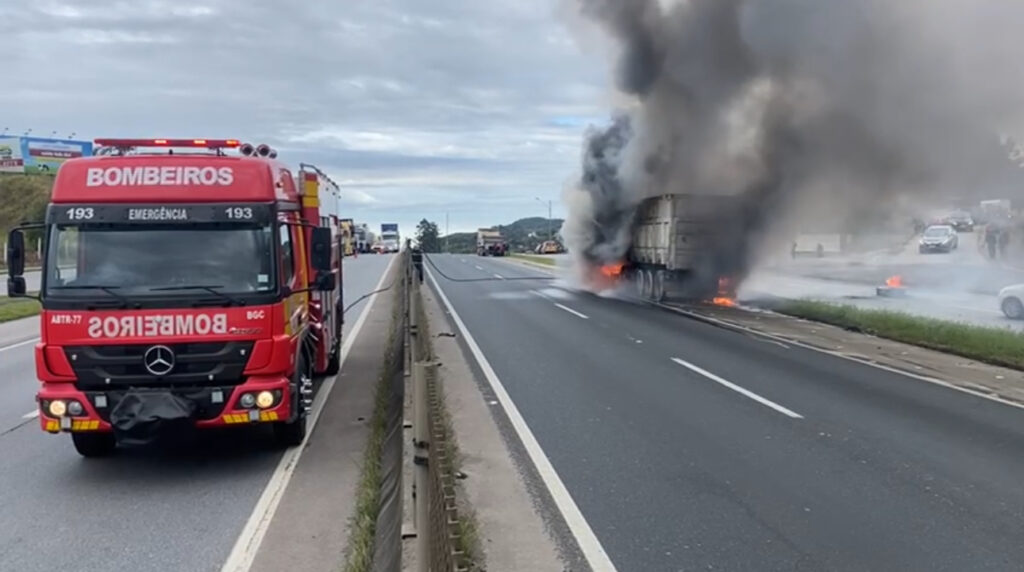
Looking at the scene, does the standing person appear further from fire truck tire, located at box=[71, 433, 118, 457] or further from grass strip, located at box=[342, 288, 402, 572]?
fire truck tire, located at box=[71, 433, 118, 457]

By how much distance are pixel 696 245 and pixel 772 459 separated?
17.2 meters

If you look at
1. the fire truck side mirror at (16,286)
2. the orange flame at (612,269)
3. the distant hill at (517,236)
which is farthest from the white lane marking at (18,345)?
the distant hill at (517,236)

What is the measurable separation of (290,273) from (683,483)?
13.0 feet

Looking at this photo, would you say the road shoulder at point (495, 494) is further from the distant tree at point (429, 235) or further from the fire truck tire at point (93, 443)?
the distant tree at point (429, 235)

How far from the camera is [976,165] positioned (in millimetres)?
22062

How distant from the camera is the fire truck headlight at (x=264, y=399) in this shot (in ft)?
24.2

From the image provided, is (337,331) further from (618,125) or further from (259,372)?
(618,125)

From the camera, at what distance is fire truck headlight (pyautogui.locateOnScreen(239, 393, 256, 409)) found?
7309mm

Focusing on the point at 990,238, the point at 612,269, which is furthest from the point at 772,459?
the point at 990,238

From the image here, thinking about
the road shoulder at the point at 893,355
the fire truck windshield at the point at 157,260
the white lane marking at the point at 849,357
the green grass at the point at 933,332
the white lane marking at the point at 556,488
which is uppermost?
the fire truck windshield at the point at 157,260

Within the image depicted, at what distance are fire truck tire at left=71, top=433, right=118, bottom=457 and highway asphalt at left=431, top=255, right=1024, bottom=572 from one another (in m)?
3.97

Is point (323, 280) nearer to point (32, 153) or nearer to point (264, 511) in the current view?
point (264, 511)

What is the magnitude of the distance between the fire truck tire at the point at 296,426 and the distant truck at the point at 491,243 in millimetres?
72529

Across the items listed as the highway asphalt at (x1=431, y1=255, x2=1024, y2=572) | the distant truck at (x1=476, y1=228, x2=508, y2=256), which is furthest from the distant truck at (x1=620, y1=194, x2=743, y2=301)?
the distant truck at (x1=476, y1=228, x2=508, y2=256)
